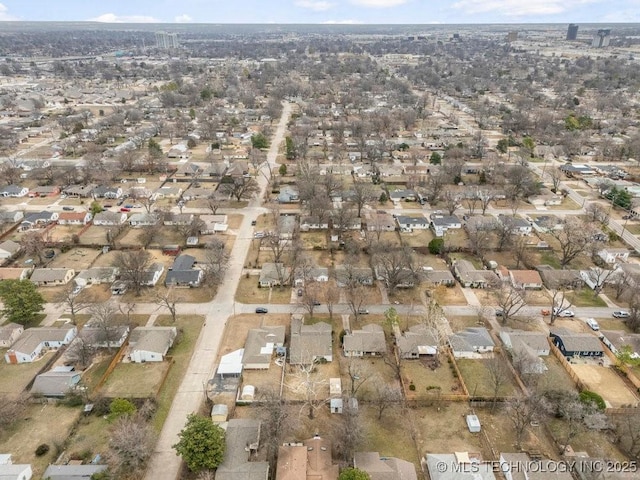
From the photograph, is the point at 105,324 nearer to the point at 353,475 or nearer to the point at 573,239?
the point at 353,475

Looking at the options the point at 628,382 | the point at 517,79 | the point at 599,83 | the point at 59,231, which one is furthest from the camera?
the point at 517,79

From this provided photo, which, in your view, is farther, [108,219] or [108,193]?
[108,193]

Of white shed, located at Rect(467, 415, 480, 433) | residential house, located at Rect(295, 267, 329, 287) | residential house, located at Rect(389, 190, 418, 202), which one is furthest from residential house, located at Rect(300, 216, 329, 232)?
white shed, located at Rect(467, 415, 480, 433)

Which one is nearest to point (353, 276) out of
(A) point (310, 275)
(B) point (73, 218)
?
(A) point (310, 275)

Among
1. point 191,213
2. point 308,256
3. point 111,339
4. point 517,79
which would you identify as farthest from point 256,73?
point 111,339

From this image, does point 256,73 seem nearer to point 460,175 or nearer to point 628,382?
point 460,175
